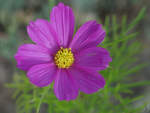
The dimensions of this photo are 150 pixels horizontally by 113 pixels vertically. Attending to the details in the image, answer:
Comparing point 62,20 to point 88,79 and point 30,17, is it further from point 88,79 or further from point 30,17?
point 30,17

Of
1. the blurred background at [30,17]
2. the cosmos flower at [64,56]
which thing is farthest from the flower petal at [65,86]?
the blurred background at [30,17]

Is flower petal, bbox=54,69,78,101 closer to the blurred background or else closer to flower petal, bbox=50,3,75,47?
flower petal, bbox=50,3,75,47

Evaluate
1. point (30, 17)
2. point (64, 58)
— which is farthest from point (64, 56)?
point (30, 17)

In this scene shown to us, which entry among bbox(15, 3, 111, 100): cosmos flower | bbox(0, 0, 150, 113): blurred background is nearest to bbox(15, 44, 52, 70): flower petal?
bbox(15, 3, 111, 100): cosmos flower

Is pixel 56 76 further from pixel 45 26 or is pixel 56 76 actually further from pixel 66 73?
pixel 45 26

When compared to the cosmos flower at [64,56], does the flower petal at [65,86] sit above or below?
below

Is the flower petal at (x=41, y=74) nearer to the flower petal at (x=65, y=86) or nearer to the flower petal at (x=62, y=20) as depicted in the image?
the flower petal at (x=65, y=86)
